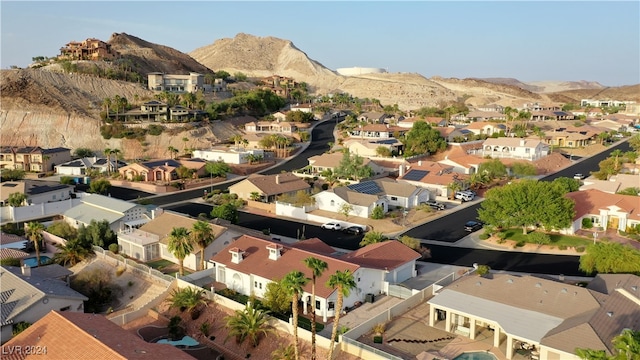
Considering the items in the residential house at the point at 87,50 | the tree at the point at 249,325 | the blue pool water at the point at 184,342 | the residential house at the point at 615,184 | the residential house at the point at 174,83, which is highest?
the residential house at the point at 87,50

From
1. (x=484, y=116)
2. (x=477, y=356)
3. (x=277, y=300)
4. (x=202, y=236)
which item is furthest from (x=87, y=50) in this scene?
(x=477, y=356)

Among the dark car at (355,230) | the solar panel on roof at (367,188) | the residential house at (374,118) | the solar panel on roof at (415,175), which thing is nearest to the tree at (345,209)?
the solar panel on roof at (367,188)

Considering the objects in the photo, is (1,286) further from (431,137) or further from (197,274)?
(431,137)

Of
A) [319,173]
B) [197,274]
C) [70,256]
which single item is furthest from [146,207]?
[319,173]

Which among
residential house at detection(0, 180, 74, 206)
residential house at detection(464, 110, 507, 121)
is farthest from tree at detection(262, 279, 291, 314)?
residential house at detection(464, 110, 507, 121)

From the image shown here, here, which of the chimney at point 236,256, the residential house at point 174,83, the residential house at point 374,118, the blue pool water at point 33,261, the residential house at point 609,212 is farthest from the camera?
the residential house at point 174,83

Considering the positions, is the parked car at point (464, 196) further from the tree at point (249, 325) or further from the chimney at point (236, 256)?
the tree at point (249, 325)
